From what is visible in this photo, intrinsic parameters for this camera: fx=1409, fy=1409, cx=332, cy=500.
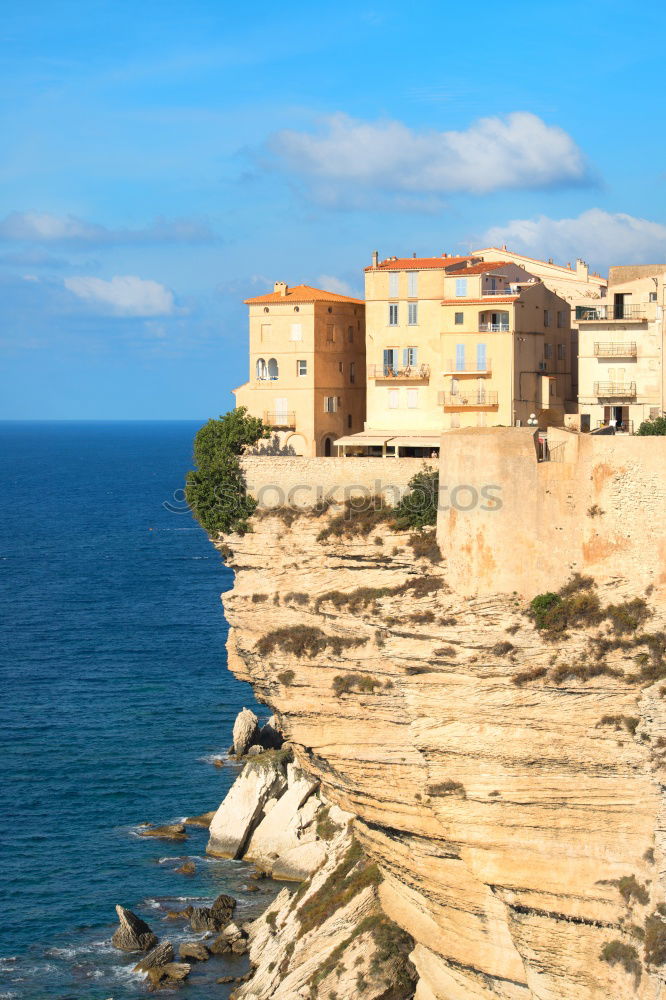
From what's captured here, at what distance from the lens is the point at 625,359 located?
146ft

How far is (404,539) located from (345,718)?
5392 millimetres

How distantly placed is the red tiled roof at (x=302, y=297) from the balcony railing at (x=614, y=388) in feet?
28.6

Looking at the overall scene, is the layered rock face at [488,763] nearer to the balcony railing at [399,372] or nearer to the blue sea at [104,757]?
the balcony railing at [399,372]

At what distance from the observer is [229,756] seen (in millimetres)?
54750

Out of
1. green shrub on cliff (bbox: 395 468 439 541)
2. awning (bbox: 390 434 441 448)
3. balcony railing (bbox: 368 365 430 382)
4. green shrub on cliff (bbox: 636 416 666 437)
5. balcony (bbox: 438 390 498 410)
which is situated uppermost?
balcony railing (bbox: 368 365 430 382)

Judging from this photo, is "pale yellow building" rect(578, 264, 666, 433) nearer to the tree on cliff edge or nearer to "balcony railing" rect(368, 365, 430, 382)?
"balcony railing" rect(368, 365, 430, 382)

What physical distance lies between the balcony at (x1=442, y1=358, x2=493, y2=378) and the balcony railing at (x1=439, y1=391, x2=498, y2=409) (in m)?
0.57

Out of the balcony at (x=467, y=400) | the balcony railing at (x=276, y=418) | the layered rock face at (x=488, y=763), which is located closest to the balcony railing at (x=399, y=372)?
the balcony at (x=467, y=400)

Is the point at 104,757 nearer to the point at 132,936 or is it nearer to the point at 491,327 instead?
the point at 132,936

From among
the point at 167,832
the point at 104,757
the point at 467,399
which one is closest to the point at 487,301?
the point at 467,399

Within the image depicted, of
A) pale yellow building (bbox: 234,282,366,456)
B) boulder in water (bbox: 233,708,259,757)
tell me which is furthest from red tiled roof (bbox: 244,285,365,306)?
boulder in water (bbox: 233,708,259,757)

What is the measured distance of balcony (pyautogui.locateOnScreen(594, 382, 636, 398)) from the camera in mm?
44312

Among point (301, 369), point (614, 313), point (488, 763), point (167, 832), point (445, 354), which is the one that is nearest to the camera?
point (488, 763)

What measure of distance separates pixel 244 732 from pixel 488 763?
20.3m
